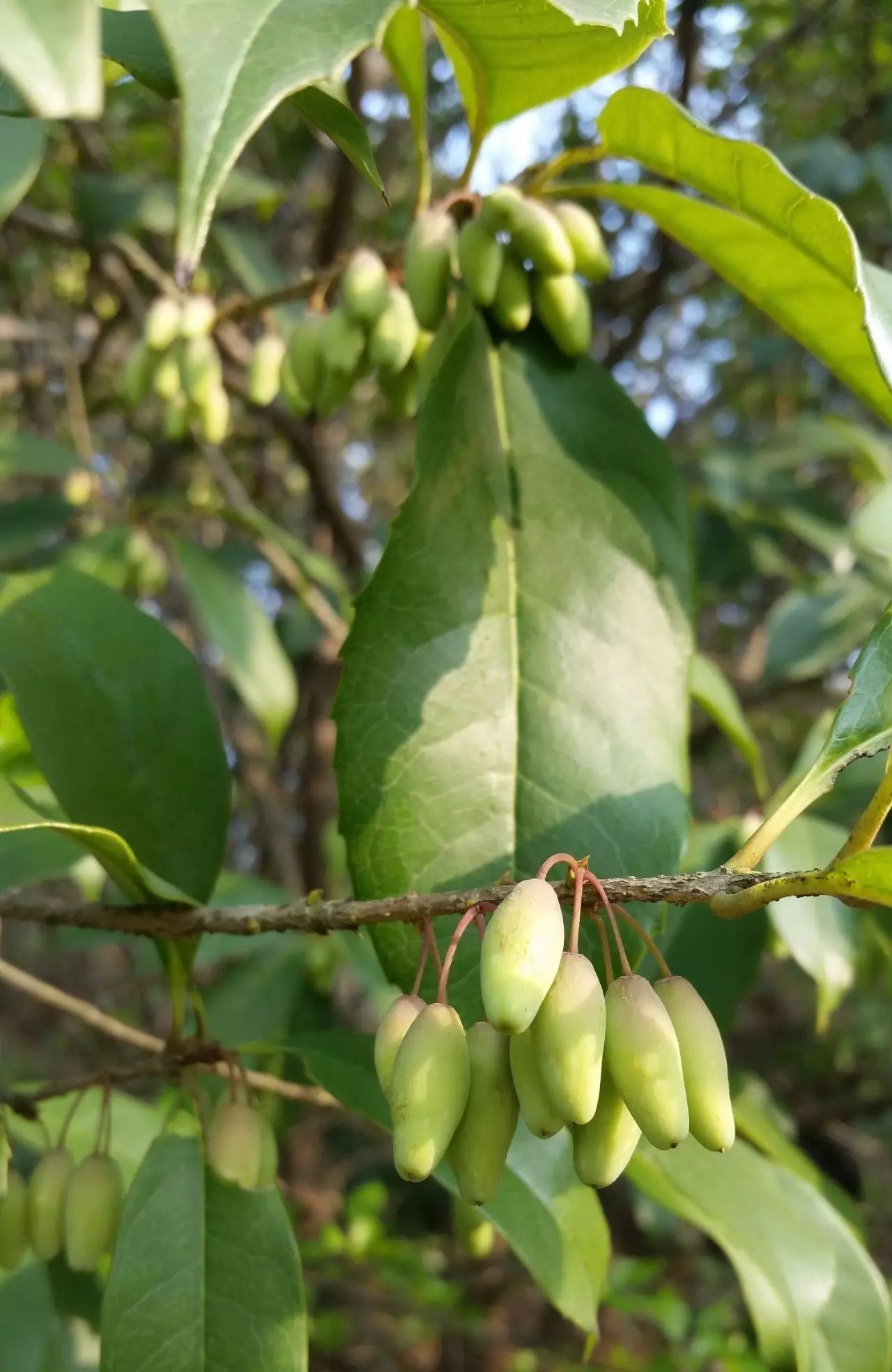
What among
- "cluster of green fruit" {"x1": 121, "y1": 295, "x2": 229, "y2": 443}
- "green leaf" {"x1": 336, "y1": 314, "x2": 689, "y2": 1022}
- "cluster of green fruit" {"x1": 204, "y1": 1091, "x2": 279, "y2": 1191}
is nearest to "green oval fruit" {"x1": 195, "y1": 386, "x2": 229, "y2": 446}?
"cluster of green fruit" {"x1": 121, "y1": 295, "x2": 229, "y2": 443}

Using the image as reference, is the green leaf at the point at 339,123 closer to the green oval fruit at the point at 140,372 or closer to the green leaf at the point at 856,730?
the green leaf at the point at 856,730

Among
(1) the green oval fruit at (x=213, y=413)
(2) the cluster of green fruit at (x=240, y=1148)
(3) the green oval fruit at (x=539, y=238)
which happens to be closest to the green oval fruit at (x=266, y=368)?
(1) the green oval fruit at (x=213, y=413)

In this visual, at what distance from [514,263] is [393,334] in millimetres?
172

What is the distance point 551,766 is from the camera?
733 millimetres

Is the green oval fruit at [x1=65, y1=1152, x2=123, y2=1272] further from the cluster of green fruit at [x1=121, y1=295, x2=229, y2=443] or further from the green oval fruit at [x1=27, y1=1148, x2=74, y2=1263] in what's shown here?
the cluster of green fruit at [x1=121, y1=295, x2=229, y2=443]

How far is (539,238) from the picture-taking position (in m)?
0.84

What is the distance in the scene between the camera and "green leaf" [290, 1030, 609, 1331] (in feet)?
2.62

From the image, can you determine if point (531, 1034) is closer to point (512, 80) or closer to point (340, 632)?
point (512, 80)

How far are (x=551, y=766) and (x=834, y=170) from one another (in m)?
1.68

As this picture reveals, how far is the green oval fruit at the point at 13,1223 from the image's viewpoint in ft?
2.66

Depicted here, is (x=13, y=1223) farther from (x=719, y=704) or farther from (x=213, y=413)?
(x=213, y=413)

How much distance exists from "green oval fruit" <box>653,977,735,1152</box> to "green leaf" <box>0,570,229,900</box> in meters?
0.42

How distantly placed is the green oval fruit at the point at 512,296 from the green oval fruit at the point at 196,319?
606 mm

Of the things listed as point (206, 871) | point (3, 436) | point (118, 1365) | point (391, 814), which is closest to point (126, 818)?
point (206, 871)
